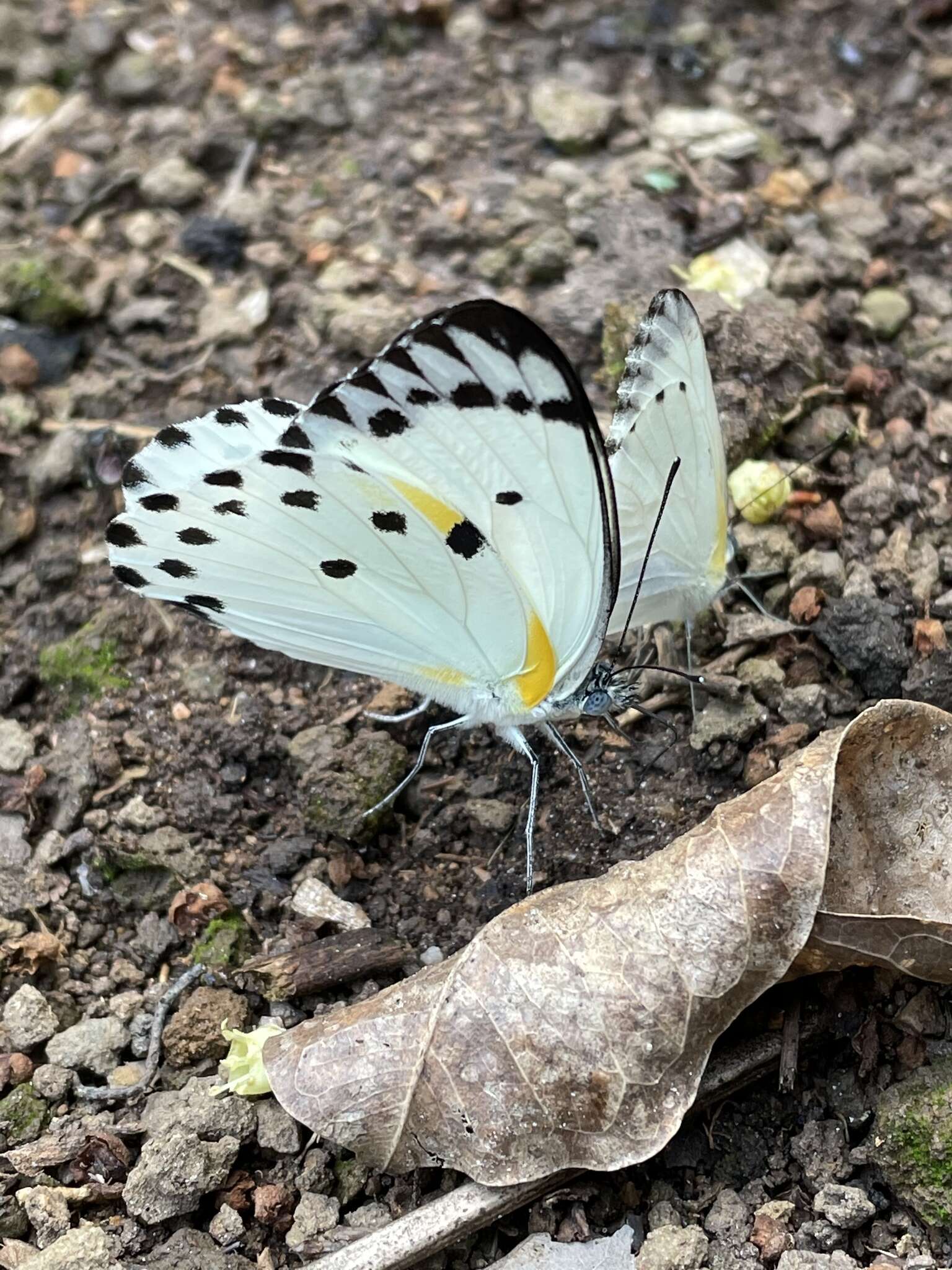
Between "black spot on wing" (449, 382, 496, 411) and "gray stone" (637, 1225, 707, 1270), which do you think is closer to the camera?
"gray stone" (637, 1225, 707, 1270)

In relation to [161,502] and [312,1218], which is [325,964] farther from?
[161,502]

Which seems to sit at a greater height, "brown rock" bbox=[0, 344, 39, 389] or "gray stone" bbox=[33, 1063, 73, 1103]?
"brown rock" bbox=[0, 344, 39, 389]

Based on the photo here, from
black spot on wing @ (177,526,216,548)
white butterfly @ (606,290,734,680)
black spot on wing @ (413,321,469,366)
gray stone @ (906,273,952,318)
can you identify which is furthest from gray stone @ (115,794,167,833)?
gray stone @ (906,273,952,318)

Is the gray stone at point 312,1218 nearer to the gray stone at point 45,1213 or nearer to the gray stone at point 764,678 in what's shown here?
the gray stone at point 45,1213

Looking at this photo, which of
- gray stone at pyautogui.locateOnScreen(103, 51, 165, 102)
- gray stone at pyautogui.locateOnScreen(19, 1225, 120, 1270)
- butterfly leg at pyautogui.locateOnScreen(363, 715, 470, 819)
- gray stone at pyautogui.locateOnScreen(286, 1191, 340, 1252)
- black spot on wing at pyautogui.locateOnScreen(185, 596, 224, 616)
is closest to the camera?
gray stone at pyautogui.locateOnScreen(19, 1225, 120, 1270)

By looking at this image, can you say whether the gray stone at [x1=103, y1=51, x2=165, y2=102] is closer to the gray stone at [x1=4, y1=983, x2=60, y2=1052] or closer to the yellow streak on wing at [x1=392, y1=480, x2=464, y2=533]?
the yellow streak on wing at [x1=392, y1=480, x2=464, y2=533]

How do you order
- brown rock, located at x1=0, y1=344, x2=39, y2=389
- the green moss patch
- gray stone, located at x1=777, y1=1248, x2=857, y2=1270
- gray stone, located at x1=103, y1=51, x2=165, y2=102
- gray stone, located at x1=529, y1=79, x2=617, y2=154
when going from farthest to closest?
gray stone, located at x1=103, y1=51, x2=165, y2=102
gray stone, located at x1=529, y1=79, x2=617, y2=154
brown rock, located at x1=0, y1=344, x2=39, y2=389
the green moss patch
gray stone, located at x1=777, y1=1248, x2=857, y2=1270
